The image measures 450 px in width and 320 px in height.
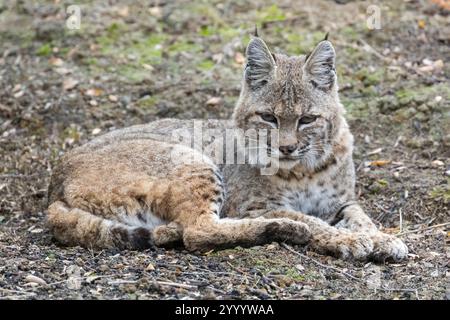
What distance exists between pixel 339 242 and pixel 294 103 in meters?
1.22

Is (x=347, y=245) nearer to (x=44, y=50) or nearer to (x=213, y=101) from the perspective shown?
(x=213, y=101)

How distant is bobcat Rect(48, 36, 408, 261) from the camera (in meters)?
6.08

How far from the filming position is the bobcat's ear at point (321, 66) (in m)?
6.65

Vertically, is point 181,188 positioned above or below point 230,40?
below

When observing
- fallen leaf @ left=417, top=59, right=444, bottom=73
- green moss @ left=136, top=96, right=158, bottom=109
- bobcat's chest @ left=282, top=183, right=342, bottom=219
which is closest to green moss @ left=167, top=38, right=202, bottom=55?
green moss @ left=136, top=96, right=158, bottom=109

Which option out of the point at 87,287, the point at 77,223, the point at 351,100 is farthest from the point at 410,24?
the point at 87,287

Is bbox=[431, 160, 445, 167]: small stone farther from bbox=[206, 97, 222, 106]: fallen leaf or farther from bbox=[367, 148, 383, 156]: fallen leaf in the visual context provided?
bbox=[206, 97, 222, 106]: fallen leaf

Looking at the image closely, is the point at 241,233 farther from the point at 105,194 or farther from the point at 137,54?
the point at 137,54

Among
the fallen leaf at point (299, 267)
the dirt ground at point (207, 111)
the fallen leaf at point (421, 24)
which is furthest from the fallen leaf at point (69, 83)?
the fallen leaf at point (299, 267)

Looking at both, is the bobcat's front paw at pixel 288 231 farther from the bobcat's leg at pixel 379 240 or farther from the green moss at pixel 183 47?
the green moss at pixel 183 47

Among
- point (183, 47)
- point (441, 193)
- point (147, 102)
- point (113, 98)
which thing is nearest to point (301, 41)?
point (183, 47)

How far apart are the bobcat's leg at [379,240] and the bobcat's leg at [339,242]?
67 mm

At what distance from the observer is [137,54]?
10008mm

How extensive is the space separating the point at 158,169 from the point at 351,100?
3.25 metres
